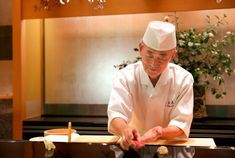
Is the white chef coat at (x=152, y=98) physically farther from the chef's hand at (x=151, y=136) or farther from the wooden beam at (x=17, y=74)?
the wooden beam at (x=17, y=74)

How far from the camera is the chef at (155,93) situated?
1721mm

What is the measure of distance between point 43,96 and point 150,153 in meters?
3.07

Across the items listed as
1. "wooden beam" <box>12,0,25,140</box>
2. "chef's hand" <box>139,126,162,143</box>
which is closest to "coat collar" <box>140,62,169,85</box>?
"chef's hand" <box>139,126,162,143</box>

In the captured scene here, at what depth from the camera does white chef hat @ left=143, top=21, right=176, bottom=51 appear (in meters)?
1.71

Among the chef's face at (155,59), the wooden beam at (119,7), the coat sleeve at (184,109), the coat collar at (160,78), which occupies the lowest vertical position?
the coat sleeve at (184,109)

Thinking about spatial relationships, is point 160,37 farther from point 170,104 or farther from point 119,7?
point 119,7

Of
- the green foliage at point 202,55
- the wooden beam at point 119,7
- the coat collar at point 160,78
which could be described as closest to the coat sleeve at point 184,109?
the coat collar at point 160,78

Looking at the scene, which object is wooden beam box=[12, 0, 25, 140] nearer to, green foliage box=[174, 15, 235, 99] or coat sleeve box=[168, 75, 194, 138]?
green foliage box=[174, 15, 235, 99]

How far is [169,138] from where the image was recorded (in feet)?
5.44

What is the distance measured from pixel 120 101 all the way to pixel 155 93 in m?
0.23

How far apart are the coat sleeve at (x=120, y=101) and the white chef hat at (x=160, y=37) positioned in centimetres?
31

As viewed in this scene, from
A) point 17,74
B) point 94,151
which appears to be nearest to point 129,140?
point 94,151

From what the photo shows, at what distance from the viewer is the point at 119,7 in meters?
3.38

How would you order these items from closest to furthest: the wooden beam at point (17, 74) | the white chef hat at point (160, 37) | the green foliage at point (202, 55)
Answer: the white chef hat at point (160, 37), the green foliage at point (202, 55), the wooden beam at point (17, 74)
